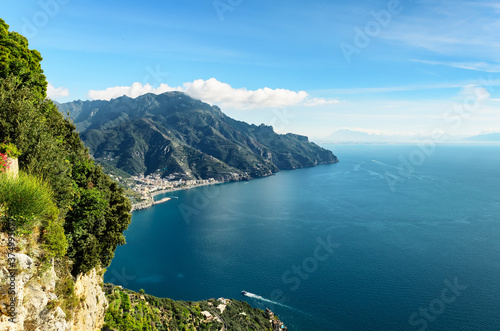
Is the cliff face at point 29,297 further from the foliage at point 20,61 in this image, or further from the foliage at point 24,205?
the foliage at point 20,61

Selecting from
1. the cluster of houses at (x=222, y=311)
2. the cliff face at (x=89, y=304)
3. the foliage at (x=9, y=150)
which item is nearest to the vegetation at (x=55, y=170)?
the foliage at (x=9, y=150)

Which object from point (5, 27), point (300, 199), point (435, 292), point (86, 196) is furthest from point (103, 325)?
point (300, 199)

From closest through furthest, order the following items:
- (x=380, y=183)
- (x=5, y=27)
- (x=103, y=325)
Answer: (x=103, y=325) < (x=5, y=27) < (x=380, y=183)

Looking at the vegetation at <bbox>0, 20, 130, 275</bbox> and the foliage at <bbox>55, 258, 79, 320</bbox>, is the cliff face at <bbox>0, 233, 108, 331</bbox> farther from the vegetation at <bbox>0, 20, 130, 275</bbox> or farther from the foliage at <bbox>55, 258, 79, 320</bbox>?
the vegetation at <bbox>0, 20, 130, 275</bbox>

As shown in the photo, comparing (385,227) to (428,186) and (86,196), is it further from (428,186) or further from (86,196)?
(86,196)

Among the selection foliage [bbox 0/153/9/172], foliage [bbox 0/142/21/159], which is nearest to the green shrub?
foliage [bbox 0/153/9/172]

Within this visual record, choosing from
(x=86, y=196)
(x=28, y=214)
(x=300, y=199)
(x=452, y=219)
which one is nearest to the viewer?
(x=28, y=214)

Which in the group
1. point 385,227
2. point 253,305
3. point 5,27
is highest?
point 5,27
